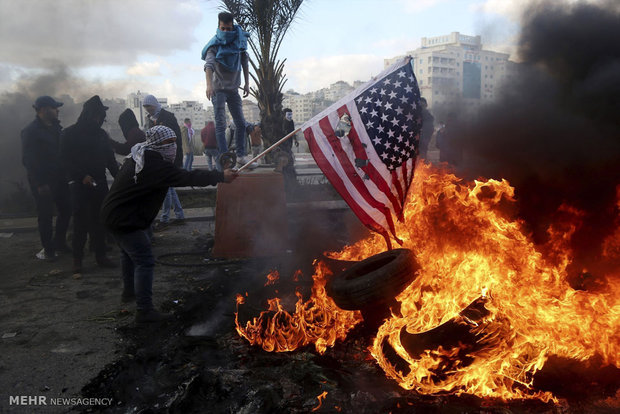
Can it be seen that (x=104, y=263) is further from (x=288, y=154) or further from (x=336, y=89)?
(x=336, y=89)

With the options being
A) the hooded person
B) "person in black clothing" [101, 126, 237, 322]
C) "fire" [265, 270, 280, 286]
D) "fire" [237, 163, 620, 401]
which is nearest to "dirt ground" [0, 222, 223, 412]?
"person in black clothing" [101, 126, 237, 322]

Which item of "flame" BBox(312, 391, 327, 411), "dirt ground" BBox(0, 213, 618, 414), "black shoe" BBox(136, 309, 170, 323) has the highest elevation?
"black shoe" BBox(136, 309, 170, 323)

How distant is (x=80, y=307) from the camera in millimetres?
5219

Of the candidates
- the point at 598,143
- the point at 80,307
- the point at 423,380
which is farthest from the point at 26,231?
the point at 598,143

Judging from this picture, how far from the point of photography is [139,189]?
458 cm

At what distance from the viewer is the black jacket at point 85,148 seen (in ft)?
21.4

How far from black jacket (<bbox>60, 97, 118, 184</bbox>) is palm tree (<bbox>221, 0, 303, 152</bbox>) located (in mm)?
6614

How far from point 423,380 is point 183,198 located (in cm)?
1075

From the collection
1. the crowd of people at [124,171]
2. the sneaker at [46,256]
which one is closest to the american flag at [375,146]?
the crowd of people at [124,171]

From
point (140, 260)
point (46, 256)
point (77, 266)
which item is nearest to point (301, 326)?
point (140, 260)

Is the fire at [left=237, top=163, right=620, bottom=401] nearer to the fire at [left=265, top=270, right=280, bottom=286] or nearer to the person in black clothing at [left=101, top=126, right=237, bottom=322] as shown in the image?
the fire at [left=265, top=270, right=280, bottom=286]

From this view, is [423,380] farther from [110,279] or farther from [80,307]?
[110,279]

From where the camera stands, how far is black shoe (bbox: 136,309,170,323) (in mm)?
4707

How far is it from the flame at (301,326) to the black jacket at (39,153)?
15.6 feet
